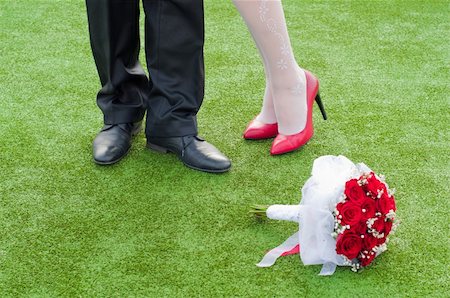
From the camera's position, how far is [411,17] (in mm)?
3262

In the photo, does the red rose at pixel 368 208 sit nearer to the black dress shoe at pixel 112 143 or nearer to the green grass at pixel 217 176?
the green grass at pixel 217 176

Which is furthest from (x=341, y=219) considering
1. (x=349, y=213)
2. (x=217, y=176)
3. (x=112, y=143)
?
(x=112, y=143)

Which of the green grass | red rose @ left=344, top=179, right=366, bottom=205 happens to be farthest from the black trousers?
red rose @ left=344, top=179, right=366, bottom=205

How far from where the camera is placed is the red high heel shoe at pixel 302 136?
7.12ft

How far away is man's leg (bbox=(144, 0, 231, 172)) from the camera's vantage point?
6.57 feet

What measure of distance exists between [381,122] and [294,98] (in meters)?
0.37

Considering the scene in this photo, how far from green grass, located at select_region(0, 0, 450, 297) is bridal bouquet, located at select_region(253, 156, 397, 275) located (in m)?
0.04

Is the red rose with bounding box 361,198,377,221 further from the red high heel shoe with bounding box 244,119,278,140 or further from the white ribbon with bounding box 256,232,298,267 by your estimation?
the red high heel shoe with bounding box 244,119,278,140

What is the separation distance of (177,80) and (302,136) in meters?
0.42

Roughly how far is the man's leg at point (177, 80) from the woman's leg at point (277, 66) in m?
0.16

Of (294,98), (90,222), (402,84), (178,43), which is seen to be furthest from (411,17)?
(90,222)

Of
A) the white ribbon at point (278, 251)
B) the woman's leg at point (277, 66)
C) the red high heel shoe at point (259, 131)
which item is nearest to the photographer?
the white ribbon at point (278, 251)

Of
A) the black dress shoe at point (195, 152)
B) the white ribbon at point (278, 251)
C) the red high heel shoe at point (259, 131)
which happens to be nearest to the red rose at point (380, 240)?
the white ribbon at point (278, 251)

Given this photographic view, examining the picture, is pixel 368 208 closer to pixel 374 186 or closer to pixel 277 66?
A: pixel 374 186
